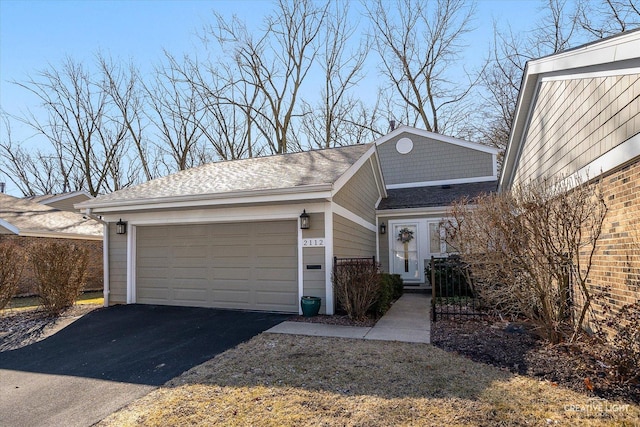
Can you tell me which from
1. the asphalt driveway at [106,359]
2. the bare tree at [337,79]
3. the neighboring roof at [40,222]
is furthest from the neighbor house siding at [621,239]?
the bare tree at [337,79]

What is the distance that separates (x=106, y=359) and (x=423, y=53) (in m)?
22.4

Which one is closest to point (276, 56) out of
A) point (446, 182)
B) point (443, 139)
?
point (443, 139)

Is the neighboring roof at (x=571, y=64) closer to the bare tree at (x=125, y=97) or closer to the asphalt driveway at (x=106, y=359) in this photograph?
the asphalt driveway at (x=106, y=359)

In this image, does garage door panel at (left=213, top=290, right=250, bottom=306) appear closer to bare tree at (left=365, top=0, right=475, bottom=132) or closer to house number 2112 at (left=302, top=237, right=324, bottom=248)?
house number 2112 at (left=302, top=237, right=324, bottom=248)

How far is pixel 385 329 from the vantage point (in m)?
6.86

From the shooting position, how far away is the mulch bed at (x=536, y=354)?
13.0ft

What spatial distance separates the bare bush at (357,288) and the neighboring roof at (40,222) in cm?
1199

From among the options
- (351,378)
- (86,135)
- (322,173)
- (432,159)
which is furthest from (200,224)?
(86,135)

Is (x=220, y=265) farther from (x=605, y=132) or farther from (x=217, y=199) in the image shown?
(x=605, y=132)

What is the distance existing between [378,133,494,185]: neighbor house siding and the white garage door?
8856mm

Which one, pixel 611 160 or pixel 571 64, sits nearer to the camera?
pixel 611 160

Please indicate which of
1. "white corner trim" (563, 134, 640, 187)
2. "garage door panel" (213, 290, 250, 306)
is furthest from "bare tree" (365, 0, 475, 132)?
"white corner trim" (563, 134, 640, 187)

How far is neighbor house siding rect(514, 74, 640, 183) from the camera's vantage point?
4.54 m

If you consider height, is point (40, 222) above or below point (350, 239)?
above
